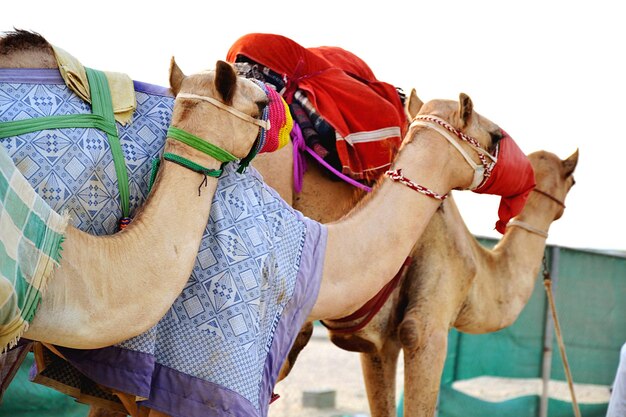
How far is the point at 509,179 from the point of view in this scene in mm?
3879

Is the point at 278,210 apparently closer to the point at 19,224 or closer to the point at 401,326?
the point at 19,224

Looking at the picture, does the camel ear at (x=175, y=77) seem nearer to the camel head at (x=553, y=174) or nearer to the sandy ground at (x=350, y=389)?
the camel head at (x=553, y=174)

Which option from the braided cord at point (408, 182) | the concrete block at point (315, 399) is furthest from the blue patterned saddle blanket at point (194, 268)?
the concrete block at point (315, 399)

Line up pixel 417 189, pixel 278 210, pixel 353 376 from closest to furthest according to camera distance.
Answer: pixel 278 210 → pixel 417 189 → pixel 353 376

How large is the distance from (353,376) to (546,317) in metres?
4.95

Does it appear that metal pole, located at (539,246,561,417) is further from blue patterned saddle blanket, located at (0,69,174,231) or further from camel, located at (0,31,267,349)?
blue patterned saddle blanket, located at (0,69,174,231)

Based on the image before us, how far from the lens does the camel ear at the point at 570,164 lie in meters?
5.86

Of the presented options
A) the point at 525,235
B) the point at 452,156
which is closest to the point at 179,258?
the point at 452,156

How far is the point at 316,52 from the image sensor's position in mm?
4621

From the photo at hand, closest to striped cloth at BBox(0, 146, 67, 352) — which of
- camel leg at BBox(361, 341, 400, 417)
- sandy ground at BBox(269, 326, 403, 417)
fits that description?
camel leg at BBox(361, 341, 400, 417)

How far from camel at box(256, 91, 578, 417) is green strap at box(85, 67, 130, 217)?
1.35 m

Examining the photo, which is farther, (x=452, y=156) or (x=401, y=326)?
(x=401, y=326)

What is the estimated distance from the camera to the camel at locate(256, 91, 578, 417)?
15.4 ft

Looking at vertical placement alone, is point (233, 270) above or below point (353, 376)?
above
